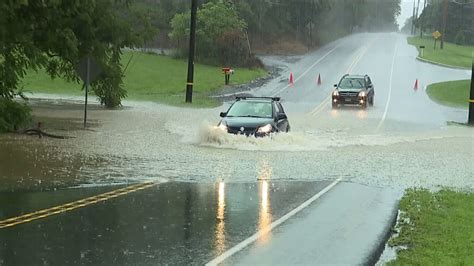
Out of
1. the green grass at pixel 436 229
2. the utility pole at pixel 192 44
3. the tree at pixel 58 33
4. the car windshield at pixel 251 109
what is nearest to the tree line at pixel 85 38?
the tree at pixel 58 33

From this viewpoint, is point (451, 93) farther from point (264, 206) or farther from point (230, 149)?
point (264, 206)

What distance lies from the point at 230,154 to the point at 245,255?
981 cm

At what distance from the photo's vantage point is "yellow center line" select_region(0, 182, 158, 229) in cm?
945

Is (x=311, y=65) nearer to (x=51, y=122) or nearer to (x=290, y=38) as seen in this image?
(x=290, y=38)

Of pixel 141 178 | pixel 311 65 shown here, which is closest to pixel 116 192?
pixel 141 178

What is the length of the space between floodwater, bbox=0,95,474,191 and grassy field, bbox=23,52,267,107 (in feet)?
42.2

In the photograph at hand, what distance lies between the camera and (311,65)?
224 ft

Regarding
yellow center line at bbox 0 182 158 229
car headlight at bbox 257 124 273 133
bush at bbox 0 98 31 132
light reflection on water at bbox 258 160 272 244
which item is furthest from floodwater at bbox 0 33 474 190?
yellow center line at bbox 0 182 158 229

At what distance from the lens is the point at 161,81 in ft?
169

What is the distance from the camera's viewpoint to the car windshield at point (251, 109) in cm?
2098

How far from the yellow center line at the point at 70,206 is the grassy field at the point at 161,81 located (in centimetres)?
2399

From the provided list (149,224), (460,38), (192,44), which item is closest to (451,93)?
(192,44)

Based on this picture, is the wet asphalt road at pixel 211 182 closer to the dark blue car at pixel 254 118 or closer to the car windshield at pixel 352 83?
the dark blue car at pixel 254 118

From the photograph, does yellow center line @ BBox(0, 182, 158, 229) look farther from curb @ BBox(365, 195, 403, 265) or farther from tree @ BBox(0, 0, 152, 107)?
tree @ BBox(0, 0, 152, 107)
